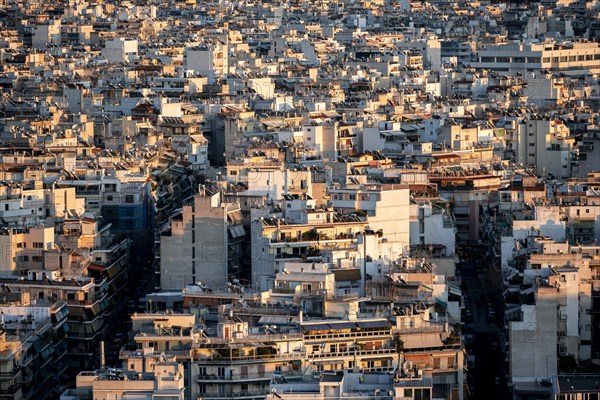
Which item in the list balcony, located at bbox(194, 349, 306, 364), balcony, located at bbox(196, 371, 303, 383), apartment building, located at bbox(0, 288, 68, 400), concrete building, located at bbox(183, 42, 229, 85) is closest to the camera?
balcony, located at bbox(196, 371, 303, 383)

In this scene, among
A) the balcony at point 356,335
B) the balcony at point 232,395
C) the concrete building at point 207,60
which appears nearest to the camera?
the balcony at point 232,395

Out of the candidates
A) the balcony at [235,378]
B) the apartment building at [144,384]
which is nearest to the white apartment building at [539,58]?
the balcony at [235,378]

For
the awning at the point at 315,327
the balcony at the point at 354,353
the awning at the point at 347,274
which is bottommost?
the balcony at the point at 354,353

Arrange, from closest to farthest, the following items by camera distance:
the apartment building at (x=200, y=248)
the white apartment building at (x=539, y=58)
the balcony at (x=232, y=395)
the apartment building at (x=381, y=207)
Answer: the balcony at (x=232, y=395), the apartment building at (x=200, y=248), the apartment building at (x=381, y=207), the white apartment building at (x=539, y=58)

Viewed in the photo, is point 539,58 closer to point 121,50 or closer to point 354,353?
point 121,50

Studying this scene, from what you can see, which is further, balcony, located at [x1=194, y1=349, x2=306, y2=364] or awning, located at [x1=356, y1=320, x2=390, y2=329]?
awning, located at [x1=356, y1=320, x2=390, y2=329]

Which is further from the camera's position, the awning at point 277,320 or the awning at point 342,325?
the awning at point 277,320

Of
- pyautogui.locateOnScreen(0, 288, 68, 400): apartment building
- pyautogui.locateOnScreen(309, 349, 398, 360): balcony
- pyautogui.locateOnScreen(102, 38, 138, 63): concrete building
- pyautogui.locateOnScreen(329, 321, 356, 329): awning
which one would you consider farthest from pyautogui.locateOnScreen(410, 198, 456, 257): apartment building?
pyautogui.locateOnScreen(102, 38, 138, 63): concrete building

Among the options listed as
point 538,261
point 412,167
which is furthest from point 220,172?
point 538,261

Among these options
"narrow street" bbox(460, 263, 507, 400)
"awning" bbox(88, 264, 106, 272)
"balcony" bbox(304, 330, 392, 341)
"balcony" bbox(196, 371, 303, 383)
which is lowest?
"narrow street" bbox(460, 263, 507, 400)

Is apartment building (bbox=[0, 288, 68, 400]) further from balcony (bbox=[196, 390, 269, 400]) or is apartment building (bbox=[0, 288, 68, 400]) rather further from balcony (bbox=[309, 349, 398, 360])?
balcony (bbox=[309, 349, 398, 360])

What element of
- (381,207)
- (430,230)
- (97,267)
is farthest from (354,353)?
(430,230)

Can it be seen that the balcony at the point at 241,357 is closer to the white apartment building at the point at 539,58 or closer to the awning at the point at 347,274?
the awning at the point at 347,274
